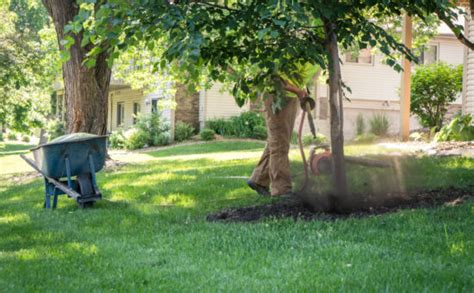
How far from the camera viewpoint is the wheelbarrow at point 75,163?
8.65 meters

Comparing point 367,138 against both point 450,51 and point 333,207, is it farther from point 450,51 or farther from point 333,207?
point 333,207

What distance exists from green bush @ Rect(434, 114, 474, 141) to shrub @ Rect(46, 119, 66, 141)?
22973 millimetres

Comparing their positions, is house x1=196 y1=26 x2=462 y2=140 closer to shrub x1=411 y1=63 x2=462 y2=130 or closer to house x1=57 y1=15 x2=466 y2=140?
house x1=57 y1=15 x2=466 y2=140

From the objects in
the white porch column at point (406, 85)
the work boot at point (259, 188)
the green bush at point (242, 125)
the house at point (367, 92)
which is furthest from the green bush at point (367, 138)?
the work boot at point (259, 188)

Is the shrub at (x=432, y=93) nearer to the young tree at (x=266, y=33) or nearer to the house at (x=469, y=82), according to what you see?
the house at (x=469, y=82)

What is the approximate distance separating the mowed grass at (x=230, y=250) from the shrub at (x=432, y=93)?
41.2 ft

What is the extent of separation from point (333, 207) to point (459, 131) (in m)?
9.04

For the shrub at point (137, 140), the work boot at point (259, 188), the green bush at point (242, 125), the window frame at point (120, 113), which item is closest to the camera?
the work boot at point (259, 188)

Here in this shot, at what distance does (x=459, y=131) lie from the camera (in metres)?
14.9

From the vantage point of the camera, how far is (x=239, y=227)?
6215 millimetres

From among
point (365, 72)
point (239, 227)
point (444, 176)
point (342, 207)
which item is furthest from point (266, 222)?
point (365, 72)

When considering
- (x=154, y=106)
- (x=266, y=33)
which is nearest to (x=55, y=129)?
(x=154, y=106)

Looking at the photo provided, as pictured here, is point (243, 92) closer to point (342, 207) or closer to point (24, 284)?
point (342, 207)

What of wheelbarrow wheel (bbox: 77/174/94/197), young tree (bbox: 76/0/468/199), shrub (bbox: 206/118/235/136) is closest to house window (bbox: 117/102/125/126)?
shrub (bbox: 206/118/235/136)
